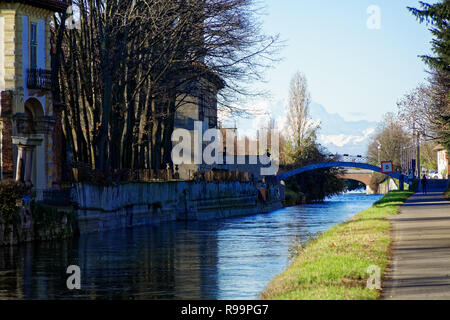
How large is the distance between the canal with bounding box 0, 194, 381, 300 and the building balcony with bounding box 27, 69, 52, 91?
7837mm

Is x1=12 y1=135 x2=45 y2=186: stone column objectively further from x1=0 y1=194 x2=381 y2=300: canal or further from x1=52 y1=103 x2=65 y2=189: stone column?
x1=52 y1=103 x2=65 y2=189: stone column

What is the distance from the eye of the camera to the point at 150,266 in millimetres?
24094

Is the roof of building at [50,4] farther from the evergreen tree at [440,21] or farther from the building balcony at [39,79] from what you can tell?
the evergreen tree at [440,21]

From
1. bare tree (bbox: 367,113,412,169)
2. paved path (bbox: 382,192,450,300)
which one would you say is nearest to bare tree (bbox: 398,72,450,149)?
paved path (bbox: 382,192,450,300)

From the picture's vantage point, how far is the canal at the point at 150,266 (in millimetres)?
18281

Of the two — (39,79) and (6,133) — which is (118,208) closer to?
(6,133)

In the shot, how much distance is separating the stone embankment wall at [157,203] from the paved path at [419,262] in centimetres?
1474

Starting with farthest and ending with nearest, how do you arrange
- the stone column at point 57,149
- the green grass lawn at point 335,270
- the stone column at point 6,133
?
1. the stone column at point 57,149
2. the stone column at point 6,133
3. the green grass lawn at point 335,270

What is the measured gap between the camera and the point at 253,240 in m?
34.9

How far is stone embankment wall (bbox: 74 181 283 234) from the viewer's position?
4003 cm

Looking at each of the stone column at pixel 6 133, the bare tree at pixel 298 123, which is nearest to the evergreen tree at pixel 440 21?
the stone column at pixel 6 133

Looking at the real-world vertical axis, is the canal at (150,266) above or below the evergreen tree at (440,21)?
below

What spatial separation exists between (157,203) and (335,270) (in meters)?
35.2

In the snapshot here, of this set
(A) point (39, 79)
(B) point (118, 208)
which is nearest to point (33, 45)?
(A) point (39, 79)
